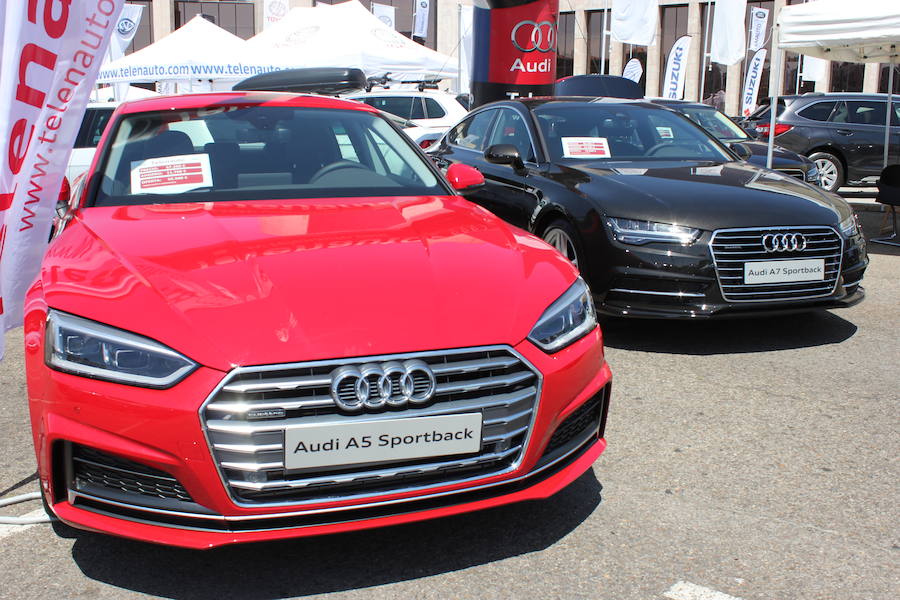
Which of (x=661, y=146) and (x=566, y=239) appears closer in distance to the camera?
(x=566, y=239)

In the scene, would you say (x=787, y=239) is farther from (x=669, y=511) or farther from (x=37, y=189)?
→ (x=37, y=189)

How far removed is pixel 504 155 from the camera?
239 inches

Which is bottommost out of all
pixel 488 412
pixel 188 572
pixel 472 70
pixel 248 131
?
pixel 188 572

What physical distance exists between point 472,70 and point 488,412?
1080 centimetres

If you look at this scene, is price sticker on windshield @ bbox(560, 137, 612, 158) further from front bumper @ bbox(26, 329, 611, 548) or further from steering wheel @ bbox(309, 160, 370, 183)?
front bumper @ bbox(26, 329, 611, 548)

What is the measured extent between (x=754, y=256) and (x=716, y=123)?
7594 millimetres

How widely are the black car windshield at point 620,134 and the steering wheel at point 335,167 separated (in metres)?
2.39

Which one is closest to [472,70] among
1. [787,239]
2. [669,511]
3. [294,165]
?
[787,239]

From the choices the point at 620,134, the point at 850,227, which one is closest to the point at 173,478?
the point at 850,227

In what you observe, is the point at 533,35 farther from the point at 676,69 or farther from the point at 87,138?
the point at 676,69

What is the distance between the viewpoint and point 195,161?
390 cm

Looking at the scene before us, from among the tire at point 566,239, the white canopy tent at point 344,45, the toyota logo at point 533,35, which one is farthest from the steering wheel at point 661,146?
the white canopy tent at point 344,45

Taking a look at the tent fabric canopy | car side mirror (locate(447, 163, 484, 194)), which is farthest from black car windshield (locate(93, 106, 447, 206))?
the tent fabric canopy

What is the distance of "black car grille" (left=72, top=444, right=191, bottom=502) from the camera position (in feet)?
8.02
